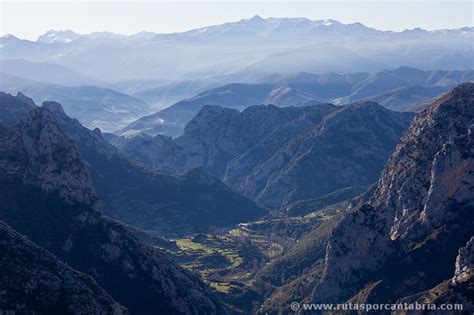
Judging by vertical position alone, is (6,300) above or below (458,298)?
above

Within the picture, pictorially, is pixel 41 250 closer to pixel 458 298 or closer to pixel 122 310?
pixel 122 310

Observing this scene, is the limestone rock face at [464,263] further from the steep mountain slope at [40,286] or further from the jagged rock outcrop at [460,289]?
the steep mountain slope at [40,286]

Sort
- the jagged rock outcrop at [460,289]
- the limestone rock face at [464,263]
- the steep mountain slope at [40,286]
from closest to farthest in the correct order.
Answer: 1. the steep mountain slope at [40,286]
2. the jagged rock outcrop at [460,289]
3. the limestone rock face at [464,263]

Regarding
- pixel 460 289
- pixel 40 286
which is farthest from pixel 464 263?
pixel 40 286

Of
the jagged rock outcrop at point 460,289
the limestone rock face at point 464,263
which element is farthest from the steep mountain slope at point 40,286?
the limestone rock face at point 464,263

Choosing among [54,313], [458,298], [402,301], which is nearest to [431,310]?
[458,298]

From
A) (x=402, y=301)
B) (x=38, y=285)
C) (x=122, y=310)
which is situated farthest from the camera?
(x=402, y=301)

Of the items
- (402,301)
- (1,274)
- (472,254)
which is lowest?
(402,301)

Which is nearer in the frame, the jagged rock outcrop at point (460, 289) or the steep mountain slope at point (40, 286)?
the steep mountain slope at point (40, 286)

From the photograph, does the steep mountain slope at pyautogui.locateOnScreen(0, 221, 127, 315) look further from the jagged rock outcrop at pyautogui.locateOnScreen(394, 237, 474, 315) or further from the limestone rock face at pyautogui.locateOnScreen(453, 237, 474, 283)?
the limestone rock face at pyautogui.locateOnScreen(453, 237, 474, 283)
